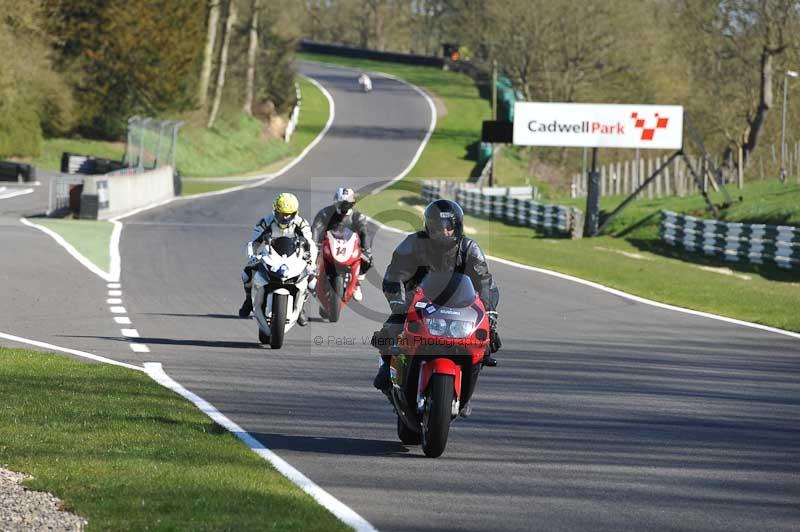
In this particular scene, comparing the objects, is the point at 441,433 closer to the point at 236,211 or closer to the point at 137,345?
the point at 137,345

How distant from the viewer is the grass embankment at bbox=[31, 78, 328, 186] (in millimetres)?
63044

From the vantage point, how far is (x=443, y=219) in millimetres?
9492

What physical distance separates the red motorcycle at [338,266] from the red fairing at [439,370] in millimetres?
8636

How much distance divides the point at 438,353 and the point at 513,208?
1487 inches

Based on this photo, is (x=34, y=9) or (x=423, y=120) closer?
(x=34, y=9)

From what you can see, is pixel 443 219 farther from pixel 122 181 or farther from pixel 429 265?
pixel 122 181

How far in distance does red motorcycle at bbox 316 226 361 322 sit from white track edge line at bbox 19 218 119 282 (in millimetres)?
6469

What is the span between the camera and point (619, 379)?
1391cm

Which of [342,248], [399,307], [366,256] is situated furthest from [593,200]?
[399,307]

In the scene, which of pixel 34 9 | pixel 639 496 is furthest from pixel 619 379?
pixel 34 9

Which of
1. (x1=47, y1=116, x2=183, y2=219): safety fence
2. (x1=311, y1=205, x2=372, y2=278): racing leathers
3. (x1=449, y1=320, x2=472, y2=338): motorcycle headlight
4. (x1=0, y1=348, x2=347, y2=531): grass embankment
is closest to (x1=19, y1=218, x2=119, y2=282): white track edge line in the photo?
(x1=47, y1=116, x2=183, y2=219): safety fence

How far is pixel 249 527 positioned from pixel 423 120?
82045mm

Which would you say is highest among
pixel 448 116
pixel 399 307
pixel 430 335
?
pixel 448 116

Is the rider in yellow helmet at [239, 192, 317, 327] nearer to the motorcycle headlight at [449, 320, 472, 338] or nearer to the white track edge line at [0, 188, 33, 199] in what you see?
the motorcycle headlight at [449, 320, 472, 338]
